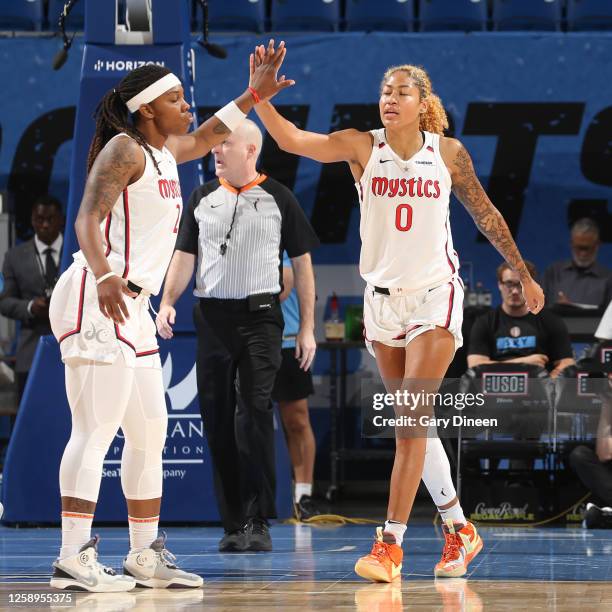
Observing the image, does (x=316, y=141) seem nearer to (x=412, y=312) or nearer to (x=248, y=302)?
(x=412, y=312)

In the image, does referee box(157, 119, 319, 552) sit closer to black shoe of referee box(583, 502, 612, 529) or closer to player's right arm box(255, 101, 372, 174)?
player's right arm box(255, 101, 372, 174)

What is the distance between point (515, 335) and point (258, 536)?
2.48 meters

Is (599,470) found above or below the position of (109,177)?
below

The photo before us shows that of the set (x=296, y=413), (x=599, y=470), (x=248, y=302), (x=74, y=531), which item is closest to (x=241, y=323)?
(x=248, y=302)

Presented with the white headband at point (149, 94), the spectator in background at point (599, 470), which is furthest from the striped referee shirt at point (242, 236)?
the spectator in background at point (599, 470)

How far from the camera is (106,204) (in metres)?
4.34

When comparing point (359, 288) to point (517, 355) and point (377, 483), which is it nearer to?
point (377, 483)

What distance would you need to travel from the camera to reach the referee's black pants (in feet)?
19.7

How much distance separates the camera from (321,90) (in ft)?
31.5

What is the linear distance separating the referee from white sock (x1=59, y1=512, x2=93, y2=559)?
1574 mm

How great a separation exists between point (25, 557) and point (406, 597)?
2.09 metres

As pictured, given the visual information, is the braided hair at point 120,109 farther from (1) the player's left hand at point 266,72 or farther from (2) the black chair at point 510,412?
(2) the black chair at point 510,412

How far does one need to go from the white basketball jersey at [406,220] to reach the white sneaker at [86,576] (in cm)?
155

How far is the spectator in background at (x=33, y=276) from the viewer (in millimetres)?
8680
